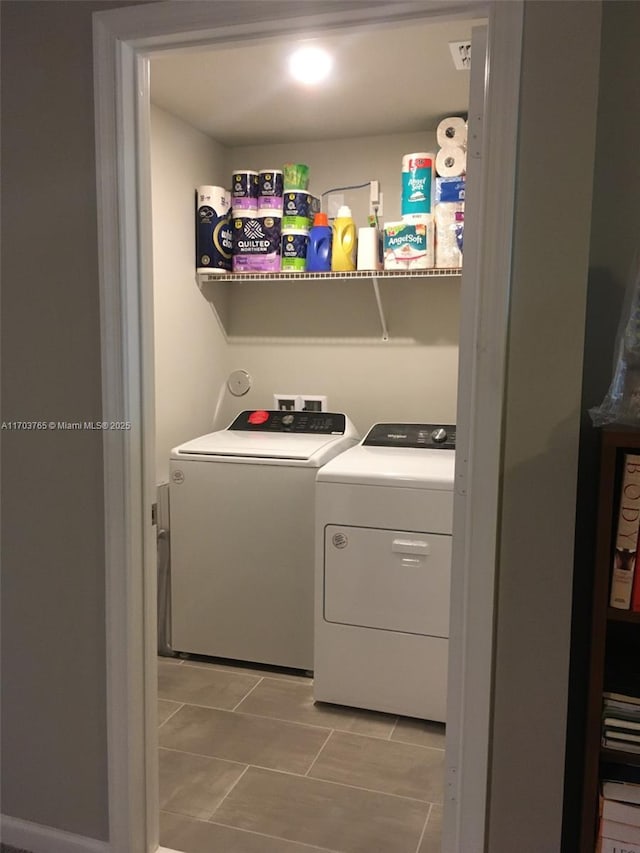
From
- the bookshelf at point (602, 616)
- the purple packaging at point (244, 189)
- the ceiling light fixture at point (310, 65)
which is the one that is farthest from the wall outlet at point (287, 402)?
the bookshelf at point (602, 616)

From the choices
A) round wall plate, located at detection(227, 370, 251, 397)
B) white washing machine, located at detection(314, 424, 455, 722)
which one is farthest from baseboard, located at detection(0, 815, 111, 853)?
round wall plate, located at detection(227, 370, 251, 397)

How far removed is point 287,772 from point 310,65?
2294 millimetres

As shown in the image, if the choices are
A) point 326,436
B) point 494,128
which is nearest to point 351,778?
point 326,436

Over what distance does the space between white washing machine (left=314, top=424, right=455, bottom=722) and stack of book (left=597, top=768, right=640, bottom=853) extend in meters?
1.12

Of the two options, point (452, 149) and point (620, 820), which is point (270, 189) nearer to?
point (452, 149)

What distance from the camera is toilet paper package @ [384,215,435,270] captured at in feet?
9.53

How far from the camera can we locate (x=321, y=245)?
10.2 ft

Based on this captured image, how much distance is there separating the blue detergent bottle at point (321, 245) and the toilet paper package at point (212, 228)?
414 mm

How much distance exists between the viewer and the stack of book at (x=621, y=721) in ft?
4.35

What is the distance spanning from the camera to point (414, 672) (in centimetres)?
252

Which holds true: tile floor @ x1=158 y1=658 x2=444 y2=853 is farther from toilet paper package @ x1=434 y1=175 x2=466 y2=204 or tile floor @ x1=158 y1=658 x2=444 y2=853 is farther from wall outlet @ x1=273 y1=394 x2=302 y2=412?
toilet paper package @ x1=434 y1=175 x2=466 y2=204

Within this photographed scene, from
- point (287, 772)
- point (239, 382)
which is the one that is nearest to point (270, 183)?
point (239, 382)

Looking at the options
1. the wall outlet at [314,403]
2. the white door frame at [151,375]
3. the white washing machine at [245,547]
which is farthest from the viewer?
the wall outlet at [314,403]

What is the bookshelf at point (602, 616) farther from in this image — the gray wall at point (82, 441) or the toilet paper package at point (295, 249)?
the toilet paper package at point (295, 249)
